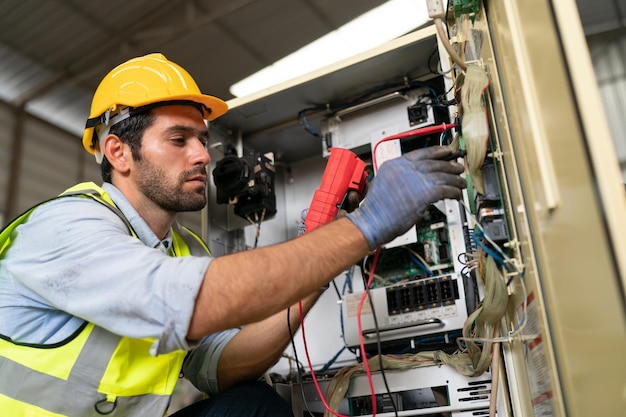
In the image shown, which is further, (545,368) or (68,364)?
(68,364)

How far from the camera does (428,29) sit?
1.37 meters

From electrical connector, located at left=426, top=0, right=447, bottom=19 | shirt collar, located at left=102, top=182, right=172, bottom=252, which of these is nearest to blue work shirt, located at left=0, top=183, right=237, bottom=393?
shirt collar, located at left=102, top=182, right=172, bottom=252

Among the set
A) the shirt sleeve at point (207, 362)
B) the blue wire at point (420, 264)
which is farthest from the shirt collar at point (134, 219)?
the blue wire at point (420, 264)

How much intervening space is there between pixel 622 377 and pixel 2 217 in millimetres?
4898

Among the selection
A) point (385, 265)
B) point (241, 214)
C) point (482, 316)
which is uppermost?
point (241, 214)

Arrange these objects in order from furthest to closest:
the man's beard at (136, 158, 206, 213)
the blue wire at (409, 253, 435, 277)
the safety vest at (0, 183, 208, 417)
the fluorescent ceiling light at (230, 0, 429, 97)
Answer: the fluorescent ceiling light at (230, 0, 429, 97)
the blue wire at (409, 253, 435, 277)
the man's beard at (136, 158, 206, 213)
the safety vest at (0, 183, 208, 417)

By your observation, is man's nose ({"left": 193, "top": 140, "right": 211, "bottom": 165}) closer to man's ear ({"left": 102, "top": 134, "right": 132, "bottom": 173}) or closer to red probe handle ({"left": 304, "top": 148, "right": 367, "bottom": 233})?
man's ear ({"left": 102, "top": 134, "right": 132, "bottom": 173})

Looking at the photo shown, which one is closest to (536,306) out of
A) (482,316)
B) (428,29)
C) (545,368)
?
(545,368)

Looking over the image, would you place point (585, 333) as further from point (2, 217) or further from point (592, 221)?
point (2, 217)

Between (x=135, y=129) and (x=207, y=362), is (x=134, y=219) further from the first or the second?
(x=207, y=362)

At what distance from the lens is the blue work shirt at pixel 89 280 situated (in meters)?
0.87

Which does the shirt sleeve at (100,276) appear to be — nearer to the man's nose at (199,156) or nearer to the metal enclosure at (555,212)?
the man's nose at (199,156)

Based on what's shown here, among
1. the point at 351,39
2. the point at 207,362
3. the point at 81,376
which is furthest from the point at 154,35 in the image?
the point at 81,376

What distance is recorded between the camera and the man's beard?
1.29 metres
